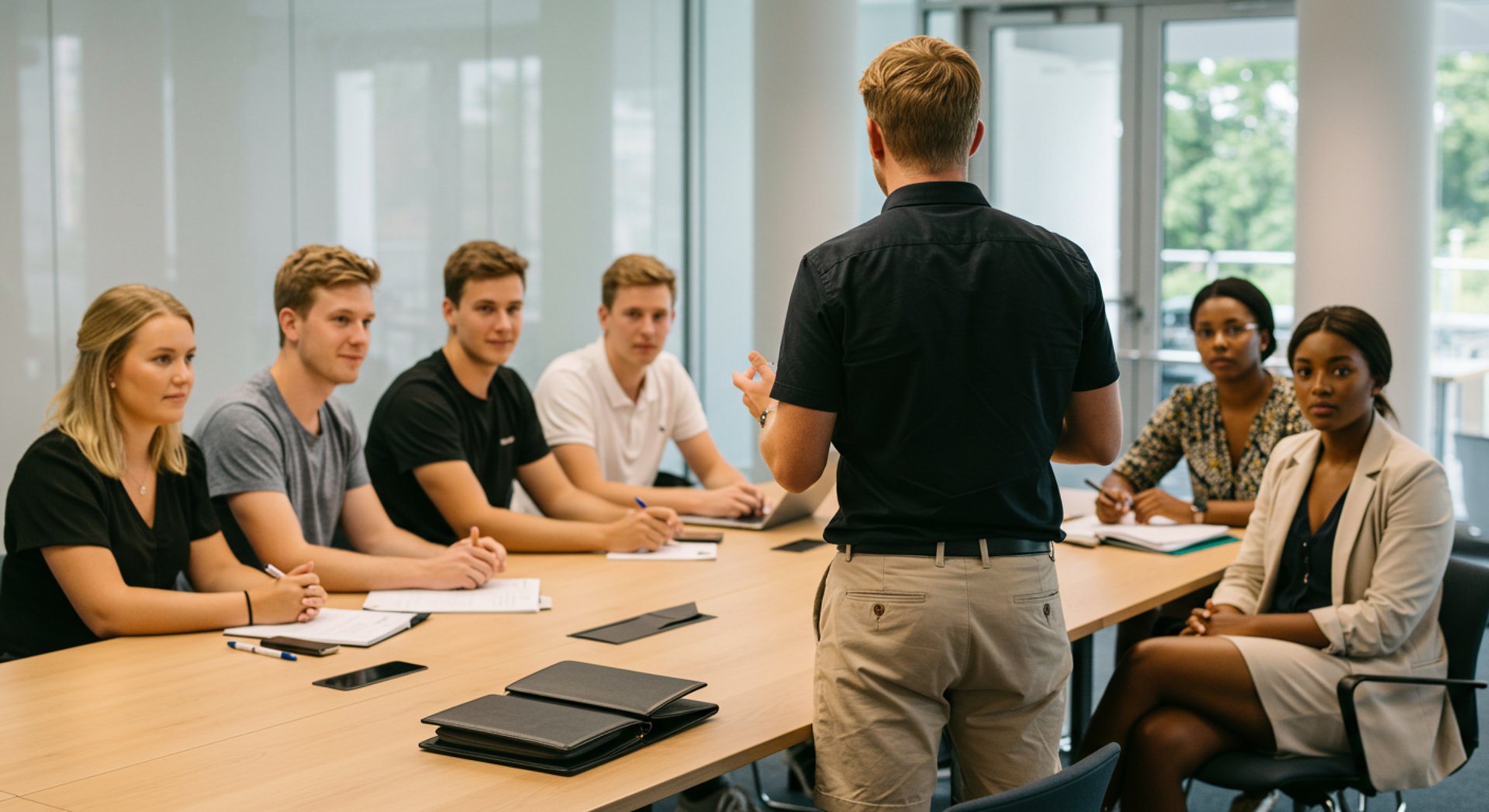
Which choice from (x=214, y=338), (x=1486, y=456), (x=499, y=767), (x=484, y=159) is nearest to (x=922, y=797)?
(x=499, y=767)

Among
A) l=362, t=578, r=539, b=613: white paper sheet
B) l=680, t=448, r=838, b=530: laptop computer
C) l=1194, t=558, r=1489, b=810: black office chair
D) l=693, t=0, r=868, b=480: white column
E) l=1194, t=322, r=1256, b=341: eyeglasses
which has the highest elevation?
l=693, t=0, r=868, b=480: white column

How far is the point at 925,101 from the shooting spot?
175 cm

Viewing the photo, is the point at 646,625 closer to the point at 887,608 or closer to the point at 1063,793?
the point at 887,608

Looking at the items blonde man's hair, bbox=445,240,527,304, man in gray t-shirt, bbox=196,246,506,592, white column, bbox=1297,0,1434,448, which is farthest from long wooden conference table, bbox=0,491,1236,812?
white column, bbox=1297,0,1434,448

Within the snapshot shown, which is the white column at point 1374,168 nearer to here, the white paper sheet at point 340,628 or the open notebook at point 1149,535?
the open notebook at point 1149,535

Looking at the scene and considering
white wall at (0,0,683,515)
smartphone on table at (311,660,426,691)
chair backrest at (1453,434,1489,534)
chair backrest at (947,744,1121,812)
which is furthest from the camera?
chair backrest at (1453,434,1489,534)

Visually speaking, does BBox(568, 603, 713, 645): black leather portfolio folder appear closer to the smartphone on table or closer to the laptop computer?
the smartphone on table

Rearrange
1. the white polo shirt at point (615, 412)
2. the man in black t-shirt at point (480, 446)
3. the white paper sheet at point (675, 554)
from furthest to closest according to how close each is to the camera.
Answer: the white polo shirt at point (615, 412) < the man in black t-shirt at point (480, 446) < the white paper sheet at point (675, 554)

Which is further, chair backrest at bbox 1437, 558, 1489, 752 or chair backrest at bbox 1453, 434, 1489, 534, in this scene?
chair backrest at bbox 1453, 434, 1489, 534

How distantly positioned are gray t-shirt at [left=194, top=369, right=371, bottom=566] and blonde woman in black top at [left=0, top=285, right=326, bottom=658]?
0.21 m

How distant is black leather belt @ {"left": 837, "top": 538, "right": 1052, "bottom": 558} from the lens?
1.79 metres

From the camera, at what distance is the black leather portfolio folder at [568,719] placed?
1.80m

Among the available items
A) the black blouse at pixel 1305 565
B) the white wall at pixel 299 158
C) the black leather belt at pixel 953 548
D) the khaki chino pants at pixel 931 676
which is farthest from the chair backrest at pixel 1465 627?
the white wall at pixel 299 158

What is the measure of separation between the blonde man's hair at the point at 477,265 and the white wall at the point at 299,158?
3.87ft
